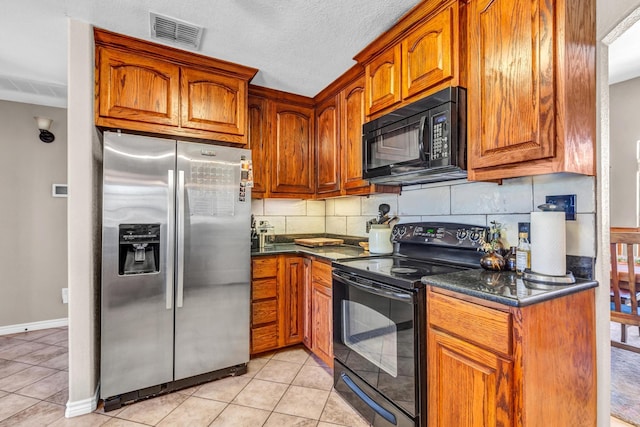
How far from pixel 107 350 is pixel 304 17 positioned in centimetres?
237

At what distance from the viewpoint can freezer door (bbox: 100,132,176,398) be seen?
1.90 m

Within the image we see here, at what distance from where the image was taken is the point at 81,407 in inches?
73.0

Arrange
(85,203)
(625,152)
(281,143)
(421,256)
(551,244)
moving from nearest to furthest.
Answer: (551,244) < (85,203) < (421,256) < (281,143) < (625,152)

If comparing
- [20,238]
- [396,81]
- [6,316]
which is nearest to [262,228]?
[396,81]

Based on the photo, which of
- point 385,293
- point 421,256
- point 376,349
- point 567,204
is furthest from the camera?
point 421,256

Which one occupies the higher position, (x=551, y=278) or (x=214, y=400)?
(x=551, y=278)

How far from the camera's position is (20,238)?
3102 mm

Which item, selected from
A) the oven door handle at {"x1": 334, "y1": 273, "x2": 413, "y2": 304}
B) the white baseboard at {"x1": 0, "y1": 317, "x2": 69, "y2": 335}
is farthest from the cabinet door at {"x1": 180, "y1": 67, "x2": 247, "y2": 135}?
the white baseboard at {"x1": 0, "y1": 317, "x2": 69, "y2": 335}

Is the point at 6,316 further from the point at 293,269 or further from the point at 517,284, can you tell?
the point at 517,284

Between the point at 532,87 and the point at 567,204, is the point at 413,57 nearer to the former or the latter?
the point at 532,87

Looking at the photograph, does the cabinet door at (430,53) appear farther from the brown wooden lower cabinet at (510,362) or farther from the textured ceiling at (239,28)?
the brown wooden lower cabinet at (510,362)

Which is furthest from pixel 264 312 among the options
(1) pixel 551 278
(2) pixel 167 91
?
(1) pixel 551 278

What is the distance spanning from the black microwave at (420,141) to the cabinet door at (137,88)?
1.43 meters

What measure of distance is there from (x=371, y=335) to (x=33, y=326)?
3.59 m
